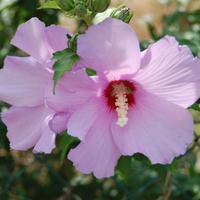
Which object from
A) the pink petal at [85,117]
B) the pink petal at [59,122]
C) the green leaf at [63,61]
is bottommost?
the pink petal at [85,117]

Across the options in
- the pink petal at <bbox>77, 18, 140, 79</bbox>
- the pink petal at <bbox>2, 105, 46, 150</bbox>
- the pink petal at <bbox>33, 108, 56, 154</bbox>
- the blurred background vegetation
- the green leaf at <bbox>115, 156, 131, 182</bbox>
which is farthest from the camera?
the blurred background vegetation

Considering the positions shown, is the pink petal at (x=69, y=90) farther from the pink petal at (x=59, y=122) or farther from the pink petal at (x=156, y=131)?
the pink petal at (x=156, y=131)

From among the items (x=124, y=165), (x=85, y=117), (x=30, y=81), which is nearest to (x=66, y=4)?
(x=30, y=81)

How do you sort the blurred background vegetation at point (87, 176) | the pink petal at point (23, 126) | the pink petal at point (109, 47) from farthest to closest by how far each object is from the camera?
the blurred background vegetation at point (87, 176)
the pink petal at point (23, 126)
the pink petal at point (109, 47)

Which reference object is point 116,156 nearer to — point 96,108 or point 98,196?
point 96,108

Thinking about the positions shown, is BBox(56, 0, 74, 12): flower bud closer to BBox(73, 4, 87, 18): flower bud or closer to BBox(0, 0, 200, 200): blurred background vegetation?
BBox(73, 4, 87, 18): flower bud

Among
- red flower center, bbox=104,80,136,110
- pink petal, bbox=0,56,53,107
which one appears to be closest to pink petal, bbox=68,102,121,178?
red flower center, bbox=104,80,136,110

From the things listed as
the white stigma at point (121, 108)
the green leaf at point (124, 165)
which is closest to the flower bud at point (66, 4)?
the white stigma at point (121, 108)

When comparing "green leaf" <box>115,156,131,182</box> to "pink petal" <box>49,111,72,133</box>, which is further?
"green leaf" <box>115,156,131,182</box>
